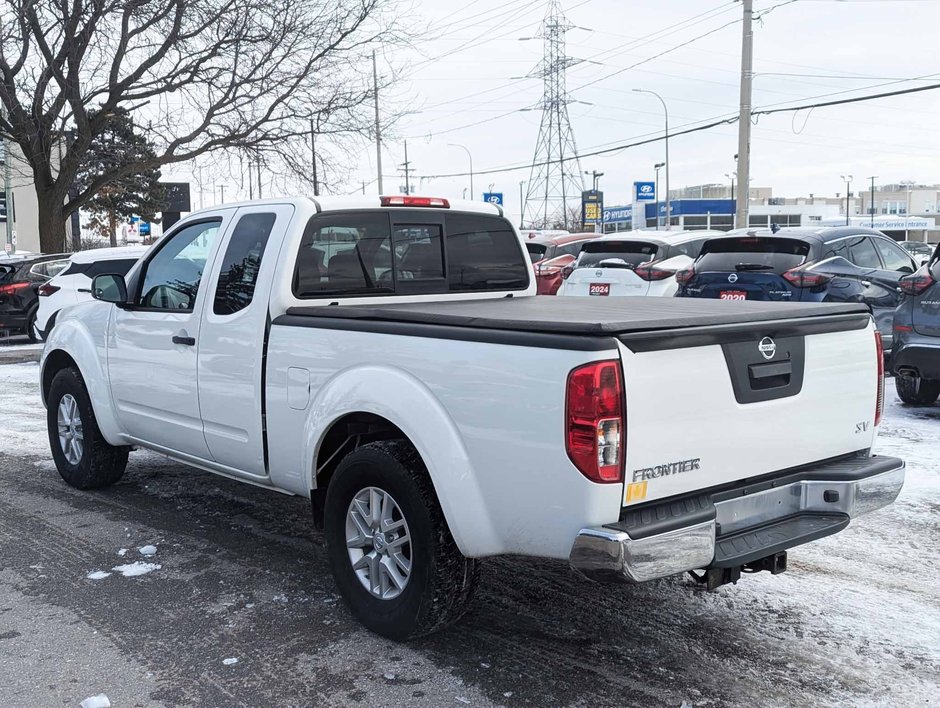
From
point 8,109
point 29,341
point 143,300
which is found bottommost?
point 29,341

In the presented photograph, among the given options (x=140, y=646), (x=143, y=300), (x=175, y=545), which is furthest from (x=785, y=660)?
A: (x=143, y=300)

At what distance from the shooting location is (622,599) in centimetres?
454

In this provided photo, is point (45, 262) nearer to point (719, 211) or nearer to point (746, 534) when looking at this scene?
point (746, 534)

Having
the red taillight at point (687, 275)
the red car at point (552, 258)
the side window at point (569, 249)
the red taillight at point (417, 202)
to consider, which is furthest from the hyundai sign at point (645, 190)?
the red taillight at point (417, 202)

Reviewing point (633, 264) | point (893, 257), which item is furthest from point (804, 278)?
point (633, 264)

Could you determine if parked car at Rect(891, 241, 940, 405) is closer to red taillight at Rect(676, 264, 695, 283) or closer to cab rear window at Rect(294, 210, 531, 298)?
red taillight at Rect(676, 264, 695, 283)

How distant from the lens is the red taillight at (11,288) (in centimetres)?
1753

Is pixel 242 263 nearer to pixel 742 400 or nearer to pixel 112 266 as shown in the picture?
pixel 742 400

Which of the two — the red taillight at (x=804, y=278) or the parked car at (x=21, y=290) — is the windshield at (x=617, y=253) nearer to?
the red taillight at (x=804, y=278)

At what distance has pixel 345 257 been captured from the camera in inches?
198

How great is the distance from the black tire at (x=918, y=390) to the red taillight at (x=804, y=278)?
4.95 feet

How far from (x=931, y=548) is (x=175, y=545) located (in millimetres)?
4136

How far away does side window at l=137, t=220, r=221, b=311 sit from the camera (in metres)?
5.44

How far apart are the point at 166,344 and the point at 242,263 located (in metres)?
0.83
